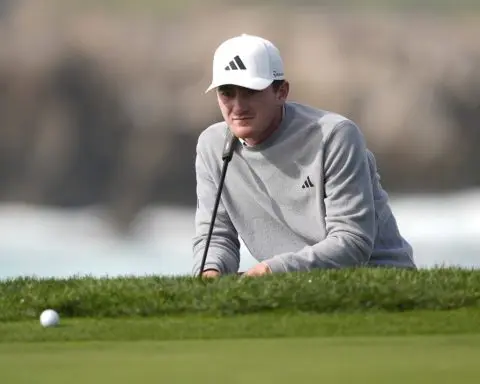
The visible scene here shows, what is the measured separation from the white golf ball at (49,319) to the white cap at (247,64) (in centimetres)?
130

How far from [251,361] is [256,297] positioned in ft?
3.64

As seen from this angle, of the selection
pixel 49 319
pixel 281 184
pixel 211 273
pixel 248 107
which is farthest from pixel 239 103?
pixel 49 319

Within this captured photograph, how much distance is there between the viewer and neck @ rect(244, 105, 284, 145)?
5840mm

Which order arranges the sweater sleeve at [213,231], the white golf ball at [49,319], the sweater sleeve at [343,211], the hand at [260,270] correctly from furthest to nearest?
the sweater sleeve at [213,231] < the sweater sleeve at [343,211] < the hand at [260,270] < the white golf ball at [49,319]

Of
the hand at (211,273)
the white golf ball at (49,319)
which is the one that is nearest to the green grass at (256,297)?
the white golf ball at (49,319)

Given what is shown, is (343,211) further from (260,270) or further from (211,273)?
(211,273)

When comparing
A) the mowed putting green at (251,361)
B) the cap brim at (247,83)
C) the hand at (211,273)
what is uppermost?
the cap brim at (247,83)

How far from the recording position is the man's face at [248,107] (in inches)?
222

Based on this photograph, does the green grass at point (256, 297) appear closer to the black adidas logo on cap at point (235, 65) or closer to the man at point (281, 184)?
the man at point (281, 184)

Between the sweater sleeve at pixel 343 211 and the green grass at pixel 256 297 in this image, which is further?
the sweater sleeve at pixel 343 211

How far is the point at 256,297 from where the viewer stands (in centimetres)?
479

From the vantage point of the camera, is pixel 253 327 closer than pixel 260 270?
Yes

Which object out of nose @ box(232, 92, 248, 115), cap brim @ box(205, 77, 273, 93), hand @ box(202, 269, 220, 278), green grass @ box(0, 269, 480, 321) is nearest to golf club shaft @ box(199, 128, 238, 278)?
hand @ box(202, 269, 220, 278)

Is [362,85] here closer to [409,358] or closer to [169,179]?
[169,179]
